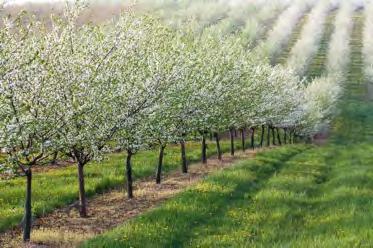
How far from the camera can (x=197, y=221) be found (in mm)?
18672

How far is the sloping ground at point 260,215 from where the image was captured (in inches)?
612

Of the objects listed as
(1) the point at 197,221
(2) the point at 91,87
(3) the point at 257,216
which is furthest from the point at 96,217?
(3) the point at 257,216

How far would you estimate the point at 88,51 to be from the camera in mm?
20188

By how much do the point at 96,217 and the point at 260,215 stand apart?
714cm

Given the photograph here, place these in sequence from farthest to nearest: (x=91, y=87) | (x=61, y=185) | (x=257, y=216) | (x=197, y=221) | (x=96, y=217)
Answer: (x=61, y=185)
(x=96, y=217)
(x=91, y=87)
(x=257, y=216)
(x=197, y=221)

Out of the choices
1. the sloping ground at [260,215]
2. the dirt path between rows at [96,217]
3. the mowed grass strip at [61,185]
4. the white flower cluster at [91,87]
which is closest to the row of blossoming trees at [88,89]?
the white flower cluster at [91,87]

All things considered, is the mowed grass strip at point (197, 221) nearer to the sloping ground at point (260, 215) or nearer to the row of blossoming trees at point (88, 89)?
the sloping ground at point (260, 215)

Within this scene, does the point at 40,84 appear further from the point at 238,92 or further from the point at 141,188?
the point at 238,92

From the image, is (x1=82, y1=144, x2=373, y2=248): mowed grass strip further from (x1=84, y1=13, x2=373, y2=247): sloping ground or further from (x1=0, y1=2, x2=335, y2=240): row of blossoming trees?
(x1=0, y1=2, x2=335, y2=240): row of blossoming trees

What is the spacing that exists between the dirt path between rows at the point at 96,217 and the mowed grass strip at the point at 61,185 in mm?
681

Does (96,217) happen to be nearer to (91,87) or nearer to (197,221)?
(197,221)

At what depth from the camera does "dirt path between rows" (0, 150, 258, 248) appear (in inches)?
692

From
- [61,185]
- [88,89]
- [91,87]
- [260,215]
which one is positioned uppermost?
[91,87]

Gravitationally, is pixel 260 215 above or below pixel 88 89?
below
